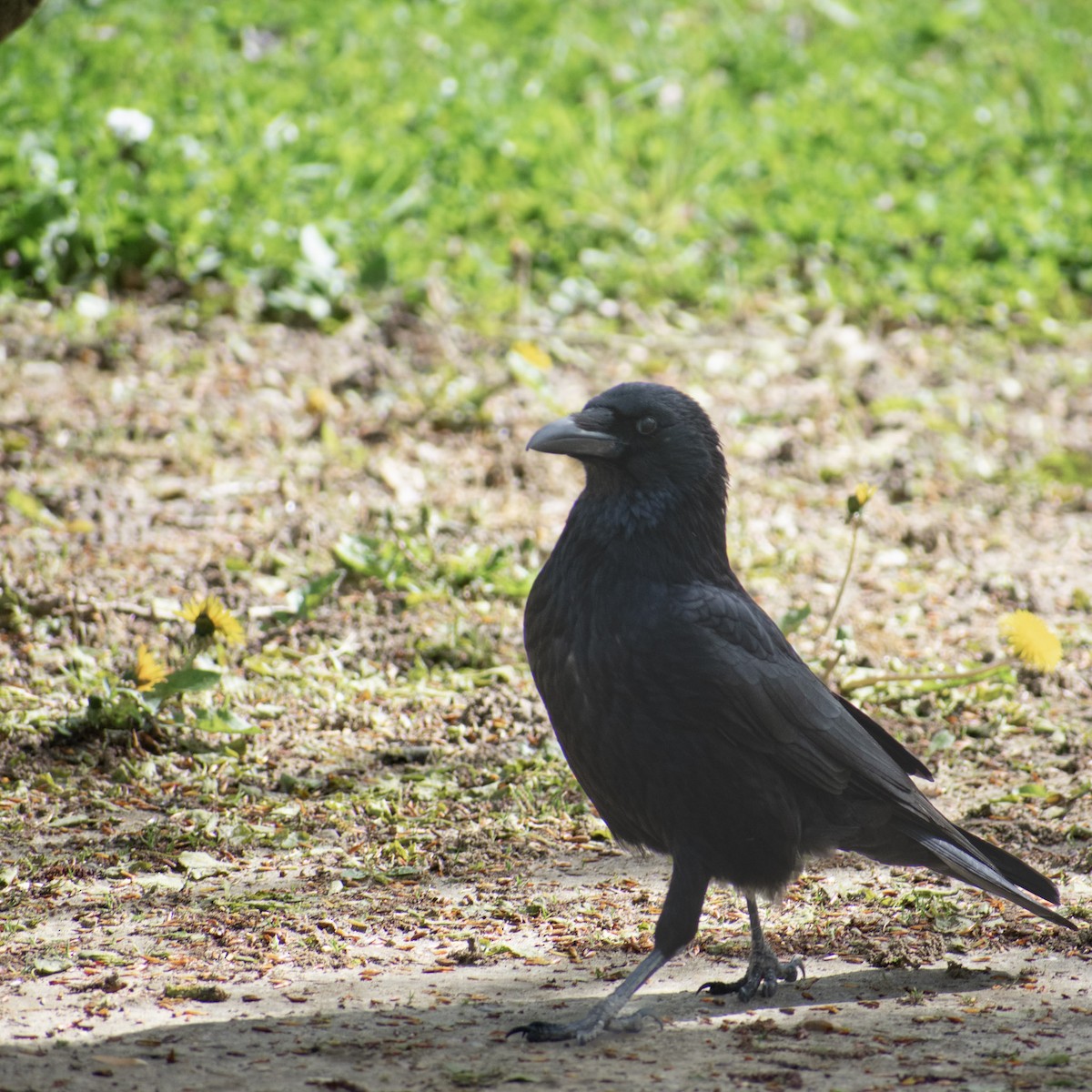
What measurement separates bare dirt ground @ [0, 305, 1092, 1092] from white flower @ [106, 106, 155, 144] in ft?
3.64

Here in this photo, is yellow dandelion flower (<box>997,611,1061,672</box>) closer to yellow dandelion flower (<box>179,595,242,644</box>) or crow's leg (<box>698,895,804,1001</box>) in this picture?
crow's leg (<box>698,895,804,1001</box>)

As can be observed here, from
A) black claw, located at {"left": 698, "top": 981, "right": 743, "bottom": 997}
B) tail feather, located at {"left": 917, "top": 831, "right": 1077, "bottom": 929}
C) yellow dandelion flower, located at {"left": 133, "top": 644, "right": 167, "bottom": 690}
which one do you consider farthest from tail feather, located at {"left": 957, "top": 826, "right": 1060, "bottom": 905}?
yellow dandelion flower, located at {"left": 133, "top": 644, "right": 167, "bottom": 690}

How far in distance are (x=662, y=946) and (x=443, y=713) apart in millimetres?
1749

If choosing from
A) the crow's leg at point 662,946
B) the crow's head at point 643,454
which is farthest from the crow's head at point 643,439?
the crow's leg at point 662,946

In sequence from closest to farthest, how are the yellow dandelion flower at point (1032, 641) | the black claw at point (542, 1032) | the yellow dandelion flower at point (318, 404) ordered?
1. the black claw at point (542, 1032)
2. the yellow dandelion flower at point (1032, 641)
3. the yellow dandelion flower at point (318, 404)

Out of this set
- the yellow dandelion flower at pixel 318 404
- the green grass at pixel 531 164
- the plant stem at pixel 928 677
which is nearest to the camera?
the plant stem at pixel 928 677

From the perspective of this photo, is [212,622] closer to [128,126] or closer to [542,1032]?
[542,1032]

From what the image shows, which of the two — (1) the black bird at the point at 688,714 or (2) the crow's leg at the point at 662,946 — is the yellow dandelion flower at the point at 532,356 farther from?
(2) the crow's leg at the point at 662,946

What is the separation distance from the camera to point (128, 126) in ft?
25.0

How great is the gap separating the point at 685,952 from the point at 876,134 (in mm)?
8033

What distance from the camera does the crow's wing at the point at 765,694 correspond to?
3.35m

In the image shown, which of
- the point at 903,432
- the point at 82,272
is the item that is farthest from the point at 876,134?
Answer: the point at 82,272

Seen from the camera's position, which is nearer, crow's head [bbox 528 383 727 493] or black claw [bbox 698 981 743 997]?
black claw [bbox 698 981 743 997]

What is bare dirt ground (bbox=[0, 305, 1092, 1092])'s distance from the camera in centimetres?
311
